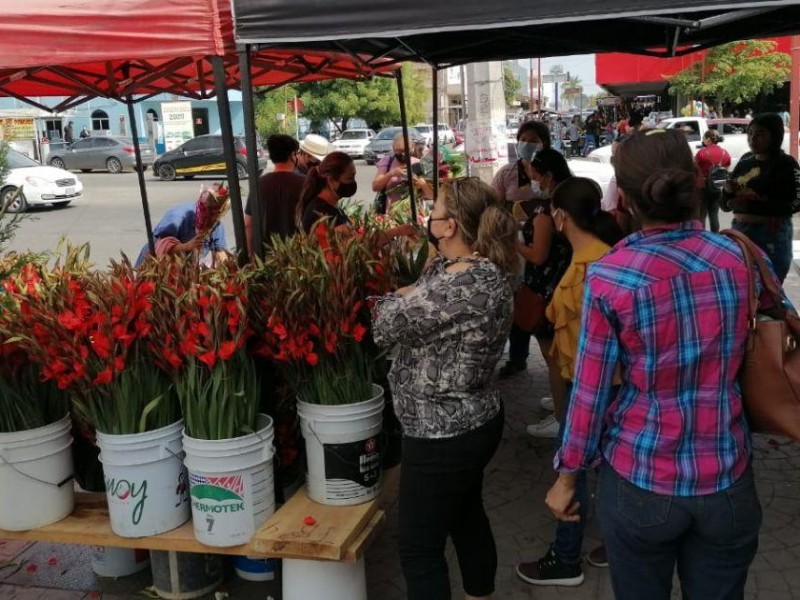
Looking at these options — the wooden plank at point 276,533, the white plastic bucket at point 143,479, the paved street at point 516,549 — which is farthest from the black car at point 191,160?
the white plastic bucket at point 143,479

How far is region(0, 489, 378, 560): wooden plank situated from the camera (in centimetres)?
275

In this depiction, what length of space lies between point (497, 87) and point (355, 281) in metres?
6.34

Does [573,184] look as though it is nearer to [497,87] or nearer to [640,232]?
[640,232]

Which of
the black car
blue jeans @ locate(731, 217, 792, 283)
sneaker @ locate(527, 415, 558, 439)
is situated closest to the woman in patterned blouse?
sneaker @ locate(527, 415, 558, 439)

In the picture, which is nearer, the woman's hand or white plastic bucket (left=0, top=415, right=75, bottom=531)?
the woman's hand

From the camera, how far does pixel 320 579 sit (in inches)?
113

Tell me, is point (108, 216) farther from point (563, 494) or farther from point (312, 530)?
point (563, 494)

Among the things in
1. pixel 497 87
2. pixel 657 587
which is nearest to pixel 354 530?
pixel 657 587

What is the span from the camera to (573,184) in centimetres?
298

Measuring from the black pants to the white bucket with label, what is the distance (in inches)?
19.0

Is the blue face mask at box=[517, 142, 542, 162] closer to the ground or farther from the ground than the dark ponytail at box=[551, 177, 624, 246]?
farther from the ground

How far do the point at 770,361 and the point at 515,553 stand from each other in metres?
1.99

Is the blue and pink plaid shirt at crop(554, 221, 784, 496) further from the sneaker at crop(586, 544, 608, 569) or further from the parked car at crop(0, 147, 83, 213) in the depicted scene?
the parked car at crop(0, 147, 83, 213)

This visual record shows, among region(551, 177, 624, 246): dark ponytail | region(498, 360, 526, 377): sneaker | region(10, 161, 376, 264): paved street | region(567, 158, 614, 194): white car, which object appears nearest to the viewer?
region(551, 177, 624, 246): dark ponytail
